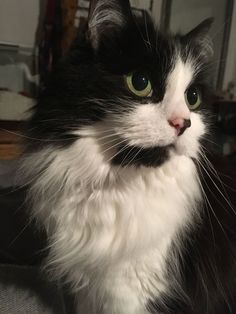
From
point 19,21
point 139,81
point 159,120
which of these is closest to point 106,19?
point 139,81

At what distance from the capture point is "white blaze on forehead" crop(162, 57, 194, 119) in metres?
0.72

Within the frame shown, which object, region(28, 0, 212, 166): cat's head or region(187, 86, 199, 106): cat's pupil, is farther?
region(187, 86, 199, 106): cat's pupil

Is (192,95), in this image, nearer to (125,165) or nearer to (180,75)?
(180,75)

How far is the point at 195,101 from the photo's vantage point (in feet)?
2.85

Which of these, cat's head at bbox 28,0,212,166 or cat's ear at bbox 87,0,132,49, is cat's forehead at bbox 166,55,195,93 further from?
cat's ear at bbox 87,0,132,49

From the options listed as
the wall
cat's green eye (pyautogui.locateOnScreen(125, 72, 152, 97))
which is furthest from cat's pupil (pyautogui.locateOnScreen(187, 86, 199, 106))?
the wall

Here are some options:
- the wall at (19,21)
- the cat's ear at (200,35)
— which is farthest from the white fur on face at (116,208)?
the wall at (19,21)

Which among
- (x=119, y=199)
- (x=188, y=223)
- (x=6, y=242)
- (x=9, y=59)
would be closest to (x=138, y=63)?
(x=119, y=199)

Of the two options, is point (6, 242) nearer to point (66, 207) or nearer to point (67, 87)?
point (66, 207)

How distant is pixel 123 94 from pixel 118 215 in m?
0.27

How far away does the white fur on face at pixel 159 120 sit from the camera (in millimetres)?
706

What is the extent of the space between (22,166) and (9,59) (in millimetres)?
2355

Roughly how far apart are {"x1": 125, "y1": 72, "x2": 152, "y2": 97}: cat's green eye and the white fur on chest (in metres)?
0.15

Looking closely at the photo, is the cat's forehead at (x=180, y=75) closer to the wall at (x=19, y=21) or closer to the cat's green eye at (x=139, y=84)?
the cat's green eye at (x=139, y=84)
